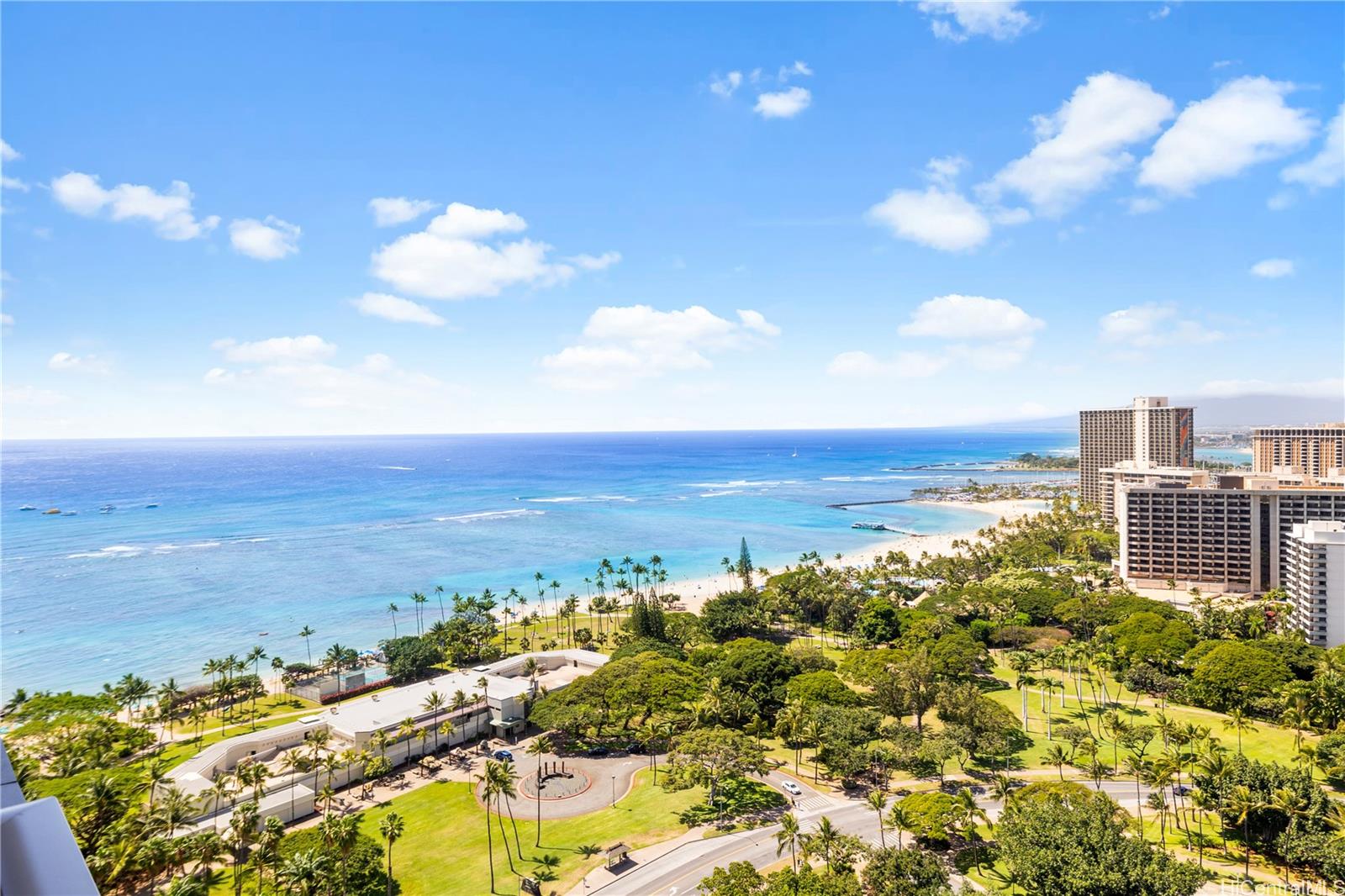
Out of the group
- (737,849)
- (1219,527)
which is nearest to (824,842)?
(737,849)

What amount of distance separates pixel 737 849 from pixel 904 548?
87006mm

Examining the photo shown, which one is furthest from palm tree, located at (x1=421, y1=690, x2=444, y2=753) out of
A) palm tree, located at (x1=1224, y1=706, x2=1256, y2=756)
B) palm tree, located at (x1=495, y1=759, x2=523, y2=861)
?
palm tree, located at (x1=1224, y1=706, x2=1256, y2=756)

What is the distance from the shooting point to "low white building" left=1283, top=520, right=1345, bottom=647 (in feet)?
181

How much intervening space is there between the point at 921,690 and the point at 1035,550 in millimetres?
55065

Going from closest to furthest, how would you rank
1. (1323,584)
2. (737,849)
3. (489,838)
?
(737,849)
(489,838)
(1323,584)

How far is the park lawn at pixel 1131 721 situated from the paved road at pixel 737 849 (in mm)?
4566

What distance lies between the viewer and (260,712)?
51375 mm

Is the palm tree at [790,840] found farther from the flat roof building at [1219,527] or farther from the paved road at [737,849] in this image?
the flat roof building at [1219,527]

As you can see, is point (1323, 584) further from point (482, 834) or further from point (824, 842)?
point (482, 834)

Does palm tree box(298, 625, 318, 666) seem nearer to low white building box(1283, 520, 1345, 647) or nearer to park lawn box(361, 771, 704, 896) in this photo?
park lawn box(361, 771, 704, 896)

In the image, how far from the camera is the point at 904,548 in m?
Result: 112

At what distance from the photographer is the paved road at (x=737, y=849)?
29.6 metres

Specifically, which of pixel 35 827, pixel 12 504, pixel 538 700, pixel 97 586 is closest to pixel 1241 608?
pixel 538 700

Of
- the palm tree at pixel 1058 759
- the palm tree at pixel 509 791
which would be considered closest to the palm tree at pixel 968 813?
the palm tree at pixel 1058 759
